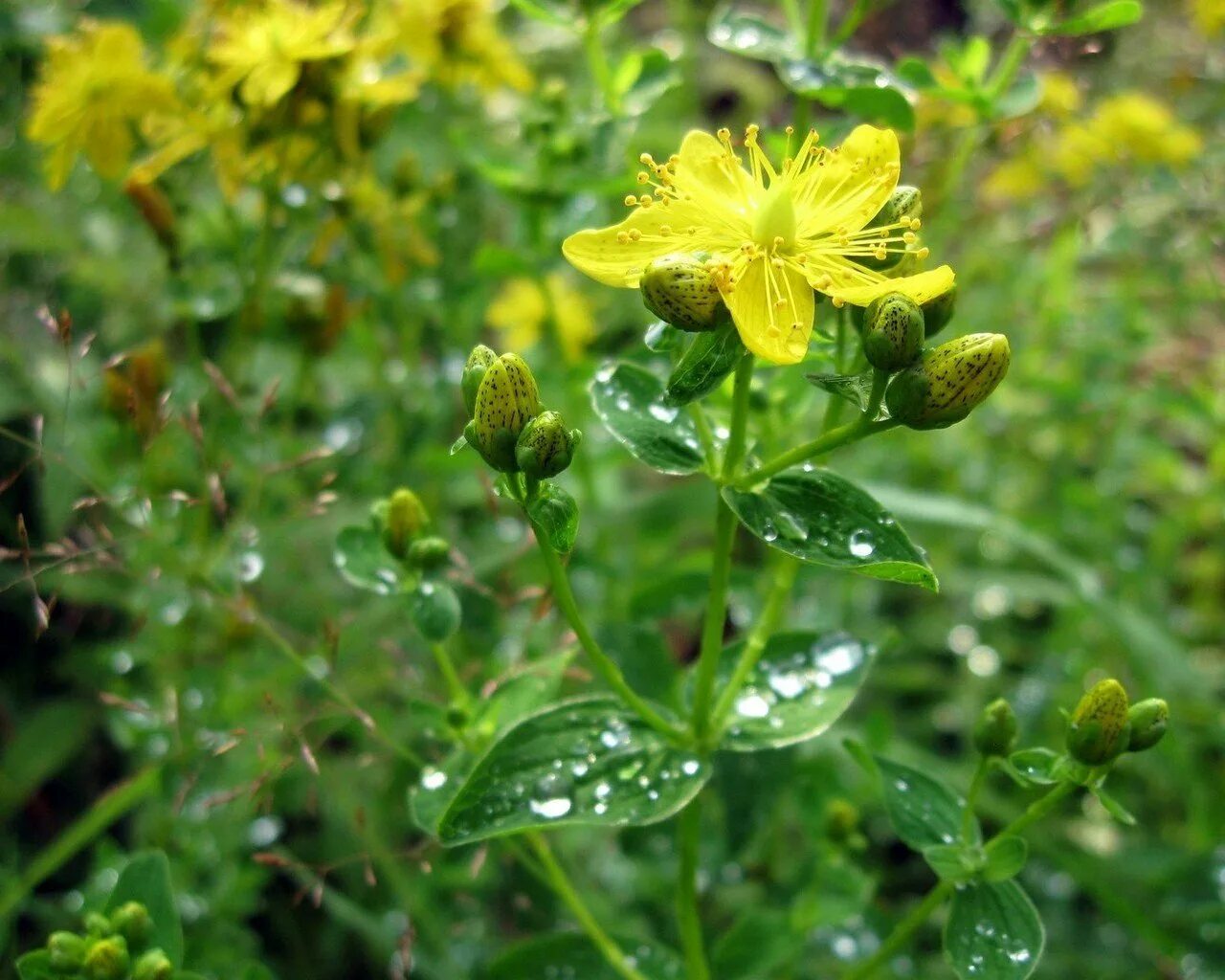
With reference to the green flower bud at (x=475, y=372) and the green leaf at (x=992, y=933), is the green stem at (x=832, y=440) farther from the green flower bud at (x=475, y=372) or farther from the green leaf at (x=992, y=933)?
the green leaf at (x=992, y=933)

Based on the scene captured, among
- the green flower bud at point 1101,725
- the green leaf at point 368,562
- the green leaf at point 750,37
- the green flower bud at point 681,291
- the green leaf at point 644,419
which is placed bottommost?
the green flower bud at point 1101,725

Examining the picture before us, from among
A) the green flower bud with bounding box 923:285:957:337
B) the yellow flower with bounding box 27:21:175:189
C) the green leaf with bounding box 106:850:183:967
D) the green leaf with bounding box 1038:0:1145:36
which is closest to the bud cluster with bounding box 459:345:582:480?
the green flower bud with bounding box 923:285:957:337

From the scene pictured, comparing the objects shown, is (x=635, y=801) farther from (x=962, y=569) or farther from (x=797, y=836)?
(x=962, y=569)

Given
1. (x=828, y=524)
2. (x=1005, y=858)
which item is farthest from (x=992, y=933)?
(x=828, y=524)

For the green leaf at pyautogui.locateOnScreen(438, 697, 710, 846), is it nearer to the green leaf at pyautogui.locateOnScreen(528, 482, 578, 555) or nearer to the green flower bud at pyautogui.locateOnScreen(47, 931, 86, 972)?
the green leaf at pyautogui.locateOnScreen(528, 482, 578, 555)

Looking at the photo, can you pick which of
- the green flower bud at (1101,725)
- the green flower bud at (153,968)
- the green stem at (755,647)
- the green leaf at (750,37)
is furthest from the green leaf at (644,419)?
the green flower bud at (153,968)

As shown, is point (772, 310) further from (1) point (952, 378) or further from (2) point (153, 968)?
(2) point (153, 968)
